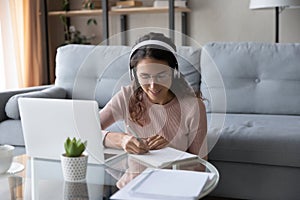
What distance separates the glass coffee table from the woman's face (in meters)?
0.25

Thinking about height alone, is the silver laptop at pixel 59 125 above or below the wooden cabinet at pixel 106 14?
below

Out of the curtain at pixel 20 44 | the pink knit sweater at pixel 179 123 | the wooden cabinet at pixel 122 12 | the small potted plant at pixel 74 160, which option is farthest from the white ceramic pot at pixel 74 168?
the wooden cabinet at pixel 122 12

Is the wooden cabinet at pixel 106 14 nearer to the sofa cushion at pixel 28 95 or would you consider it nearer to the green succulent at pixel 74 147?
the sofa cushion at pixel 28 95

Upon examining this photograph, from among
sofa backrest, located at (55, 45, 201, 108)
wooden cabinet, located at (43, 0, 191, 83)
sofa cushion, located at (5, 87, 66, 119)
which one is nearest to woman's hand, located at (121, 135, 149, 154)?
sofa backrest, located at (55, 45, 201, 108)

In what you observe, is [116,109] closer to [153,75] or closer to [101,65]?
[153,75]

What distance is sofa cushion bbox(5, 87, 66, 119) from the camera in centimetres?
242

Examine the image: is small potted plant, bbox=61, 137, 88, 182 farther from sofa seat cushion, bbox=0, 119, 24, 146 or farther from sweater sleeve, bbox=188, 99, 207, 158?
sofa seat cushion, bbox=0, 119, 24, 146

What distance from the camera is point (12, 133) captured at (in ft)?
7.80

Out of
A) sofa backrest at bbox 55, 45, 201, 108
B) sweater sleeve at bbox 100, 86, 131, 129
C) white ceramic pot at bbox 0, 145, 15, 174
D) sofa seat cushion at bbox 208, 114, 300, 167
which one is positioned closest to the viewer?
white ceramic pot at bbox 0, 145, 15, 174

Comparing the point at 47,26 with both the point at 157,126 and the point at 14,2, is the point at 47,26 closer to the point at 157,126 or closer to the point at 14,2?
the point at 14,2

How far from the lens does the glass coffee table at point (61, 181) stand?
1342 mm

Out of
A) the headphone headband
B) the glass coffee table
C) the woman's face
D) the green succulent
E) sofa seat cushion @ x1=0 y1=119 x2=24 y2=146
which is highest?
the headphone headband

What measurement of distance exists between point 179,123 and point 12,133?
1.09 meters

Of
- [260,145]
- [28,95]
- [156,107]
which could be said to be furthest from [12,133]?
[260,145]
